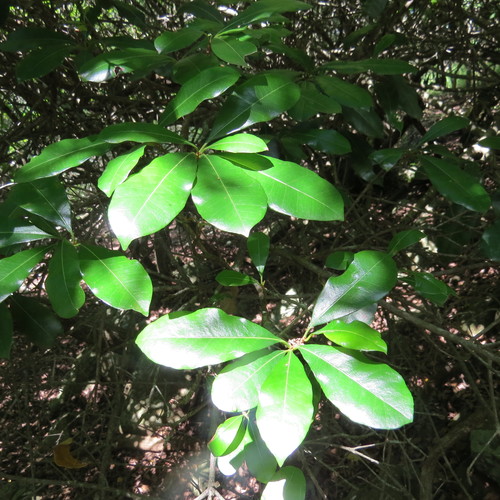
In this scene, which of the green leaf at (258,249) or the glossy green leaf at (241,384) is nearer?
the glossy green leaf at (241,384)

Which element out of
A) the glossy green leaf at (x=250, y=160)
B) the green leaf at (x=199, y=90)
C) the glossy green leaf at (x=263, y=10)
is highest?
the glossy green leaf at (x=263, y=10)

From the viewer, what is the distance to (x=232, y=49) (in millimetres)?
1014

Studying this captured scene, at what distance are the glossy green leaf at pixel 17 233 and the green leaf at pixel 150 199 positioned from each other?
13.0 inches

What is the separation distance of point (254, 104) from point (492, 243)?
869 mm

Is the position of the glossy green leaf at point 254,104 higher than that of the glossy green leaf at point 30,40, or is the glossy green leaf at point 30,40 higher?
the glossy green leaf at point 254,104

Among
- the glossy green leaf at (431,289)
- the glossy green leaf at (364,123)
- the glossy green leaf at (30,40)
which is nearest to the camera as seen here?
the glossy green leaf at (431,289)

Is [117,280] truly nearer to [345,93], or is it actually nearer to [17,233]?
[17,233]

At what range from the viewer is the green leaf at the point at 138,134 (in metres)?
0.83

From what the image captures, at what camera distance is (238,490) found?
2273 millimetres

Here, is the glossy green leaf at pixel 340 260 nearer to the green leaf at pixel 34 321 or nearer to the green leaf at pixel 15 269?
the green leaf at pixel 15 269

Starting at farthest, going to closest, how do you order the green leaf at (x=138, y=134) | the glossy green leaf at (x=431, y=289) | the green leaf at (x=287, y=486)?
Answer: the glossy green leaf at (x=431, y=289) → the green leaf at (x=287, y=486) → the green leaf at (x=138, y=134)

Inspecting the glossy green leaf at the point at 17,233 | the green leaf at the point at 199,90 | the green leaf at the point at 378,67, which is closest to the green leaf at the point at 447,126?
the green leaf at the point at 378,67

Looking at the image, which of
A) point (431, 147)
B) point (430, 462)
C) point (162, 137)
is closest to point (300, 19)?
point (431, 147)

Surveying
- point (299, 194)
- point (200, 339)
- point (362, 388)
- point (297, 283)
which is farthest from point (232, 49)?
point (297, 283)
